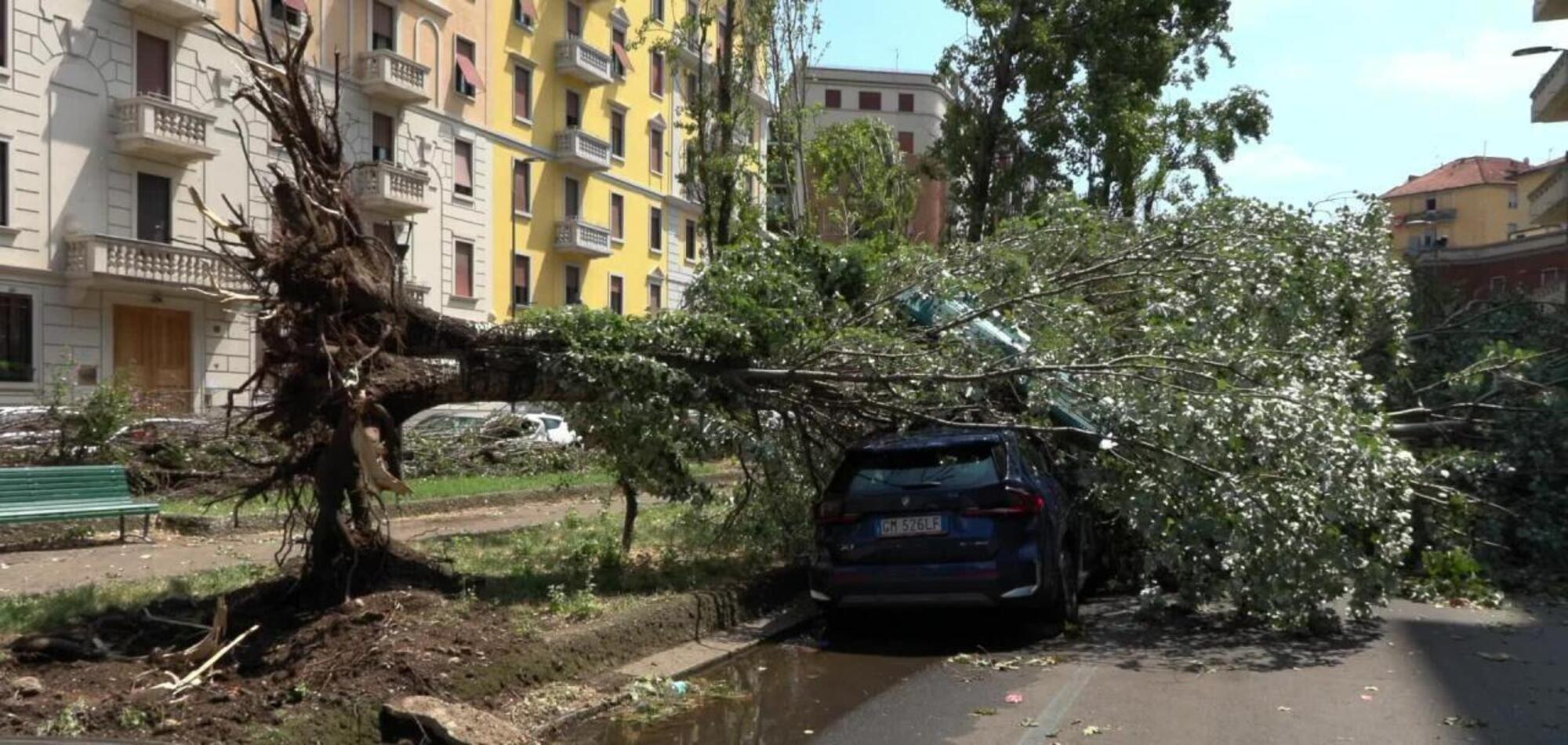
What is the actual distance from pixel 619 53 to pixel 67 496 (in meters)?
34.3

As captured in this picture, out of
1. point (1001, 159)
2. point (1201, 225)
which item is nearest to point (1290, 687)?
point (1201, 225)

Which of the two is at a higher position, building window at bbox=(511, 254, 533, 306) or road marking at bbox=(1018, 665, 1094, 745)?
building window at bbox=(511, 254, 533, 306)

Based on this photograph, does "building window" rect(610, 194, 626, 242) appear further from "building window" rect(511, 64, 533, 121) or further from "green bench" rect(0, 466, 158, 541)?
"green bench" rect(0, 466, 158, 541)

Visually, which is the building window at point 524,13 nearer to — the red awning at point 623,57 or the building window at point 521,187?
the building window at point 521,187

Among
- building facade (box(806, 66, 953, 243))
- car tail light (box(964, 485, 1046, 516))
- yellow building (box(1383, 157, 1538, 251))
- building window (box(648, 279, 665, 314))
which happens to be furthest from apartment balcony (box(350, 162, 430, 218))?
yellow building (box(1383, 157, 1538, 251))

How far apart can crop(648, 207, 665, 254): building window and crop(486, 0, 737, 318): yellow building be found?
2.5 inches

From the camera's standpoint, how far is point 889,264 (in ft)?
37.5

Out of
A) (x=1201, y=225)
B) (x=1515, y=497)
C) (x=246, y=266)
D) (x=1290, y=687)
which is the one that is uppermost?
(x=1201, y=225)

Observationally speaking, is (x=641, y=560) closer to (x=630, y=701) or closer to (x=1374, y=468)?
(x=630, y=701)

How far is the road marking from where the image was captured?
21.4 ft

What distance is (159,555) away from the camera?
477 inches

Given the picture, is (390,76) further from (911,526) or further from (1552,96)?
(1552,96)

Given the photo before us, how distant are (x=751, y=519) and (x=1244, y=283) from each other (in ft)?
15.7

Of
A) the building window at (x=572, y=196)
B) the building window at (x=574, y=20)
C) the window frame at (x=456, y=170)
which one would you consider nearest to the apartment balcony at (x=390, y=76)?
the window frame at (x=456, y=170)
